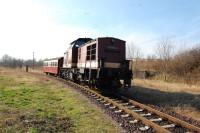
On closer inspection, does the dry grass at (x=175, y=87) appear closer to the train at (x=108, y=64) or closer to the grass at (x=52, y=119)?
the train at (x=108, y=64)

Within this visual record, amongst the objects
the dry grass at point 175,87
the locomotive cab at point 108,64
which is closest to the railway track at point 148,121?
the locomotive cab at point 108,64

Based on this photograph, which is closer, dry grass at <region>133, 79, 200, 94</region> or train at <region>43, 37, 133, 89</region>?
train at <region>43, 37, 133, 89</region>

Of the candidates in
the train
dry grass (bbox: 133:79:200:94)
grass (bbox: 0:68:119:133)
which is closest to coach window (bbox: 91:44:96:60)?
the train

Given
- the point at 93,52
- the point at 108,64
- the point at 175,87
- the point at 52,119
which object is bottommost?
the point at 52,119

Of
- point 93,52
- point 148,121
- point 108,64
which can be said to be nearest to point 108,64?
→ point 108,64

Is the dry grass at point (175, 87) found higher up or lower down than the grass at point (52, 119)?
higher up

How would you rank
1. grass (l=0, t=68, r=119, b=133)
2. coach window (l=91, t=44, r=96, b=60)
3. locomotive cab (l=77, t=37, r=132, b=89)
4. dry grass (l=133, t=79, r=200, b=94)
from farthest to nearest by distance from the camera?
dry grass (l=133, t=79, r=200, b=94), coach window (l=91, t=44, r=96, b=60), locomotive cab (l=77, t=37, r=132, b=89), grass (l=0, t=68, r=119, b=133)

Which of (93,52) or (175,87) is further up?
(93,52)

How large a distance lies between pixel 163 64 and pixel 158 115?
129ft

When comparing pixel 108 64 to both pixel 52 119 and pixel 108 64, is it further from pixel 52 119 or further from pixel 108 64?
pixel 52 119

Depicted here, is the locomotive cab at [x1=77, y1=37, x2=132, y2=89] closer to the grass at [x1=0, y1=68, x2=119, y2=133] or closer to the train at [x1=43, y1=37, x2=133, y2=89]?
the train at [x1=43, y1=37, x2=133, y2=89]

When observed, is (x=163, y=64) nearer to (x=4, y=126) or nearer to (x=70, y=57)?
(x=70, y=57)

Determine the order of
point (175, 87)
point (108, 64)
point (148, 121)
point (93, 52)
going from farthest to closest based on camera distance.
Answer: point (175, 87)
point (93, 52)
point (108, 64)
point (148, 121)

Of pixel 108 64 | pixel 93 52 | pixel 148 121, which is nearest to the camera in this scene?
pixel 148 121
